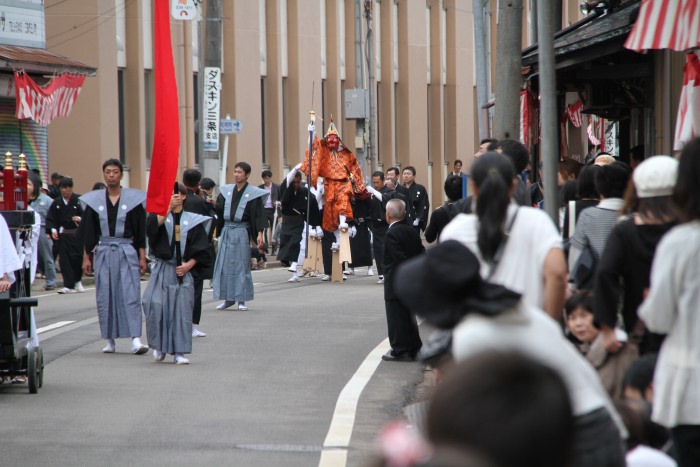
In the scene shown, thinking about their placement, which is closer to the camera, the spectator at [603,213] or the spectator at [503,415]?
the spectator at [503,415]

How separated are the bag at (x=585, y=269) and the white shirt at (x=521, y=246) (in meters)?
1.98

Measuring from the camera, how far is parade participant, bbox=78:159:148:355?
12906 mm

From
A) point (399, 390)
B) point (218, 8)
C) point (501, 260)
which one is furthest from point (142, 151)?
point (501, 260)

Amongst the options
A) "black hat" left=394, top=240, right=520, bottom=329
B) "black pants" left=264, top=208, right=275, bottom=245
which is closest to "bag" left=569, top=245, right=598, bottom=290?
"black hat" left=394, top=240, right=520, bottom=329

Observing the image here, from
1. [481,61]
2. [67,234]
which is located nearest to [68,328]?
[67,234]

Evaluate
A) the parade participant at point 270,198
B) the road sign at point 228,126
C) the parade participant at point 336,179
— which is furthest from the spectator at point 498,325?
the parade participant at point 270,198

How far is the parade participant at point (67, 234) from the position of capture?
20.8 meters

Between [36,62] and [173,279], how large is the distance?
1220 centimetres

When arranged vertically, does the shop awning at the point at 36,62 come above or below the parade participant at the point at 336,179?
above

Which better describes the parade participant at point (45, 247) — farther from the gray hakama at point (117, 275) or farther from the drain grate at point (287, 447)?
the drain grate at point (287, 447)

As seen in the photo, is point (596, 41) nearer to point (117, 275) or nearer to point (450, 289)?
point (117, 275)

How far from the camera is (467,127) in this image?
45969mm

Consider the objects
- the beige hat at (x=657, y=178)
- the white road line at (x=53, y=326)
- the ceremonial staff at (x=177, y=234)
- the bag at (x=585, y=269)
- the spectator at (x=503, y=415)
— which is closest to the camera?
the spectator at (x=503, y=415)

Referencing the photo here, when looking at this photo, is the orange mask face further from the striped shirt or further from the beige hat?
the beige hat
